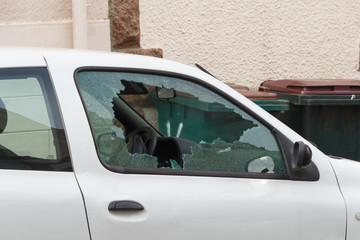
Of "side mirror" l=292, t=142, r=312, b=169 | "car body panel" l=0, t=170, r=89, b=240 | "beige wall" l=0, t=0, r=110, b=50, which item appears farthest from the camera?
"beige wall" l=0, t=0, r=110, b=50

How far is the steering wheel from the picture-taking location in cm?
333

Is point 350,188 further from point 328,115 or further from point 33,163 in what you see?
point 328,115

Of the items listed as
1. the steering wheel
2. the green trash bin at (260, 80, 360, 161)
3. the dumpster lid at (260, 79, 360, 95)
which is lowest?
the green trash bin at (260, 80, 360, 161)

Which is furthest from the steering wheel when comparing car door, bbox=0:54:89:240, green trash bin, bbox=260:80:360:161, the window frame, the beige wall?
the beige wall

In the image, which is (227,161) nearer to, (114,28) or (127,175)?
(127,175)

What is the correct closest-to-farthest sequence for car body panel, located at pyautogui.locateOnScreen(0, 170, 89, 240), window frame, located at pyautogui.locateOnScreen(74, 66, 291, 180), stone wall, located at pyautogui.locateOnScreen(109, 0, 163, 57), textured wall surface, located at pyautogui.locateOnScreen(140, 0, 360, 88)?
car body panel, located at pyautogui.locateOnScreen(0, 170, 89, 240)
window frame, located at pyautogui.locateOnScreen(74, 66, 291, 180)
stone wall, located at pyautogui.locateOnScreen(109, 0, 163, 57)
textured wall surface, located at pyautogui.locateOnScreen(140, 0, 360, 88)

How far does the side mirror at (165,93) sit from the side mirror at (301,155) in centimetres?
63

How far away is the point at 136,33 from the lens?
7.20 meters

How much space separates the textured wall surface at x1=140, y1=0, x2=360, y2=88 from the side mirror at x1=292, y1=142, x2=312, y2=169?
14.4 ft

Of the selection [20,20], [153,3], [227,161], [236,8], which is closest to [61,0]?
[20,20]

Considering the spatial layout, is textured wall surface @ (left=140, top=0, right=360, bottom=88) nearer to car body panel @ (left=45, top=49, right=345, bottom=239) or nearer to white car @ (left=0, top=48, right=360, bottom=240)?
white car @ (left=0, top=48, right=360, bottom=240)

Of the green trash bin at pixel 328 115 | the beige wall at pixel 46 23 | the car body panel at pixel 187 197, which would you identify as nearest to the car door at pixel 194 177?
the car body panel at pixel 187 197

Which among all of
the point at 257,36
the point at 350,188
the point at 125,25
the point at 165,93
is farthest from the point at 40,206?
the point at 257,36

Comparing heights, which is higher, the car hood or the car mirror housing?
the car mirror housing
